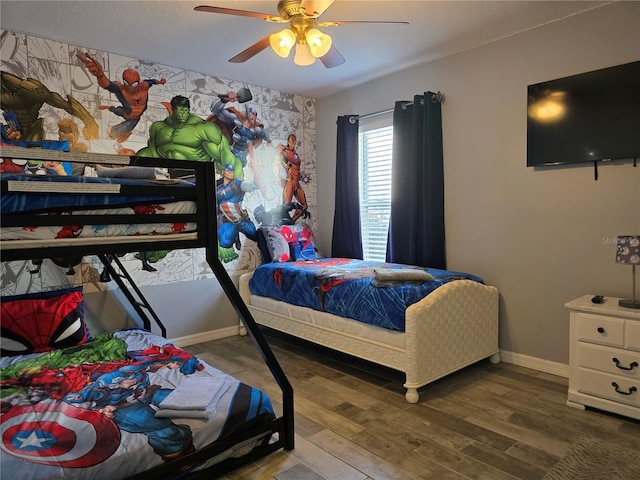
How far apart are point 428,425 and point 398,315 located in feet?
2.11

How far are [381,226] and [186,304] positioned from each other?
1.99 m

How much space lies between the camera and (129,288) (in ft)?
11.6

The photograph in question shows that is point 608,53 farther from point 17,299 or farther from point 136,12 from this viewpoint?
point 17,299

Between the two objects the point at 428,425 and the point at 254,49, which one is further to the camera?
the point at 254,49

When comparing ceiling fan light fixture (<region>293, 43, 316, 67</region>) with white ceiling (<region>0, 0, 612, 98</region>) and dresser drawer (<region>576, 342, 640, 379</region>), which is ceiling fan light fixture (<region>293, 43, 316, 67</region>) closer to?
white ceiling (<region>0, 0, 612, 98</region>)

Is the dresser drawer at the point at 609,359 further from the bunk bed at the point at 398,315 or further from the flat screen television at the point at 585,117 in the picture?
the flat screen television at the point at 585,117

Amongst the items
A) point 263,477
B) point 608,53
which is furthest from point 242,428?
point 608,53

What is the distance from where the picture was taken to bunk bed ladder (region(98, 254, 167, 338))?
3.34 m

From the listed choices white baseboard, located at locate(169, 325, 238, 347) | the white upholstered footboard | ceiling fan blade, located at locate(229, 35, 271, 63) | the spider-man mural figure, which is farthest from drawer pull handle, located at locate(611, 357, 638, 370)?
the spider-man mural figure

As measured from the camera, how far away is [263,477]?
1.89 m

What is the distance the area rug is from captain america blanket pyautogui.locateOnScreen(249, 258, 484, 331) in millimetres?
1058

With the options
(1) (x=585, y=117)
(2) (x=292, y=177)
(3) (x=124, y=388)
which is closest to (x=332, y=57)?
(1) (x=585, y=117)

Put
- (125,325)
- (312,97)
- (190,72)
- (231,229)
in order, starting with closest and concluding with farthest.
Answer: (125,325), (190,72), (231,229), (312,97)

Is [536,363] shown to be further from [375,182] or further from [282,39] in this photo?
[282,39]
